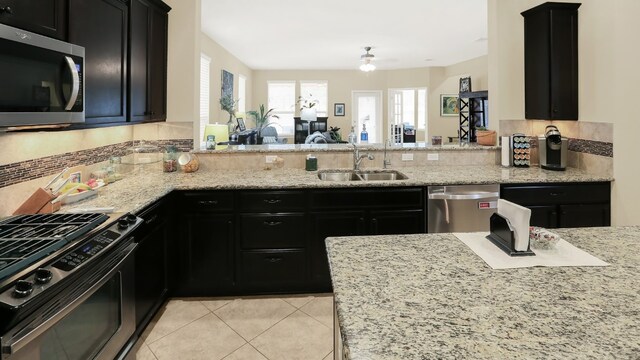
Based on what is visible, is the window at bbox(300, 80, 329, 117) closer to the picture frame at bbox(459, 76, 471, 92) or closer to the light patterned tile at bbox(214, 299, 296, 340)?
the picture frame at bbox(459, 76, 471, 92)

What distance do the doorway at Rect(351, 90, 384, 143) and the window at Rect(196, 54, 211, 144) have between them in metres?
5.59

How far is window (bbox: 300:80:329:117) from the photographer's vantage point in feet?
36.7

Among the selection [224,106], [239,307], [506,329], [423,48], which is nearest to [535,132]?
[239,307]

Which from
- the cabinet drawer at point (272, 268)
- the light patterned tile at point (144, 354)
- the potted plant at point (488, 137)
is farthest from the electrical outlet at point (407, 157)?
the light patterned tile at point (144, 354)

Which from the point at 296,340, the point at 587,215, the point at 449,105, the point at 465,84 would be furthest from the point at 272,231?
the point at 449,105

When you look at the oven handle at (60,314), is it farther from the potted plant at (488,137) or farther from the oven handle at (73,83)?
the potted plant at (488,137)

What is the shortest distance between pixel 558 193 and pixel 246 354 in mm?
2612

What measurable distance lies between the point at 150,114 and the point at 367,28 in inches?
163

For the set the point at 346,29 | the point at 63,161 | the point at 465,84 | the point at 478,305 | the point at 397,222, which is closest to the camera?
the point at 478,305

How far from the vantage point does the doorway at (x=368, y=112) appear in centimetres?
1123

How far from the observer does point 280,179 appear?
309 centimetres

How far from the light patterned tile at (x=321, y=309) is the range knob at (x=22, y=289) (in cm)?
181

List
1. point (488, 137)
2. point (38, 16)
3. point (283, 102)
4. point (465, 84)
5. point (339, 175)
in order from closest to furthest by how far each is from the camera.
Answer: point (38, 16), point (339, 175), point (488, 137), point (465, 84), point (283, 102)

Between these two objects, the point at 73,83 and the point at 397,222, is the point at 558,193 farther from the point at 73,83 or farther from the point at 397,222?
the point at 73,83
